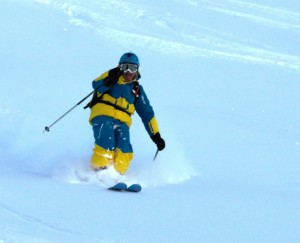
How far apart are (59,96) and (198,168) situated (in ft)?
10.7

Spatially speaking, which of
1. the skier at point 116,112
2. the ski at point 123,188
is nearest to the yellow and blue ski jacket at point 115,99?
the skier at point 116,112

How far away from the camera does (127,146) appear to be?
6.51 m

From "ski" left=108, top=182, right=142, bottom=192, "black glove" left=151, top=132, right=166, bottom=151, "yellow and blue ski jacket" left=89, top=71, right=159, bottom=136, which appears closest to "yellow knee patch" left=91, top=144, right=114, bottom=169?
"yellow and blue ski jacket" left=89, top=71, right=159, bottom=136

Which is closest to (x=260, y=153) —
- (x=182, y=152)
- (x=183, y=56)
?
(x=182, y=152)

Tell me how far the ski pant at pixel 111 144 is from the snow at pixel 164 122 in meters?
0.22

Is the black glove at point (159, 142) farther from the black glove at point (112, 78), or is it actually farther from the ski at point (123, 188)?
the ski at point (123, 188)

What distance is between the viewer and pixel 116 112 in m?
6.46

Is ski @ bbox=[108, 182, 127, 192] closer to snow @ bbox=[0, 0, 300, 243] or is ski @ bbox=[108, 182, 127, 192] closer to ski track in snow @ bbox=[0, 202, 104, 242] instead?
snow @ bbox=[0, 0, 300, 243]

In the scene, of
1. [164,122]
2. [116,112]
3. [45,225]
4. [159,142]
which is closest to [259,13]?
[164,122]

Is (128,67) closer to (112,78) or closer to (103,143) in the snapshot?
(112,78)

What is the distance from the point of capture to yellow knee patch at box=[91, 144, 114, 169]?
6199 mm

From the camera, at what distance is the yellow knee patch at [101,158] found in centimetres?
620

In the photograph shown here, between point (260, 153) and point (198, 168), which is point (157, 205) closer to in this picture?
point (198, 168)

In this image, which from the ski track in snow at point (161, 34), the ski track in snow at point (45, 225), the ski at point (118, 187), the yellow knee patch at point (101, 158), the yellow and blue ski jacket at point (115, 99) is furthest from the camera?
the ski track in snow at point (161, 34)
